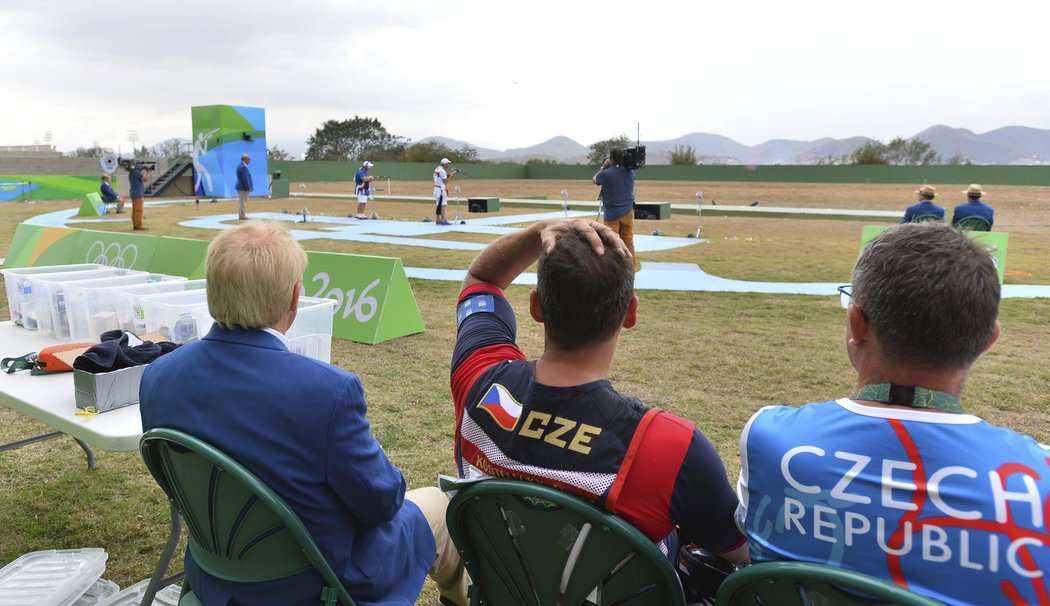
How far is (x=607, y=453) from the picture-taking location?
140 cm

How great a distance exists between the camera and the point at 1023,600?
109cm

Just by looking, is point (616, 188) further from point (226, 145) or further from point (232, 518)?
point (226, 145)

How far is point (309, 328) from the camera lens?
3.11m

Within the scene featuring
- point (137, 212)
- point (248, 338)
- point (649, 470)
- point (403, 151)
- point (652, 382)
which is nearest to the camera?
point (649, 470)

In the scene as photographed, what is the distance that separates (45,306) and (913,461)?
12.0ft

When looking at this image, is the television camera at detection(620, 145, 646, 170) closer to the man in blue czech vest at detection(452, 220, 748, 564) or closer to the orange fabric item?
the orange fabric item

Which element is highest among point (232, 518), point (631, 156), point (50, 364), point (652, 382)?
point (631, 156)

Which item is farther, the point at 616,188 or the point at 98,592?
the point at 616,188

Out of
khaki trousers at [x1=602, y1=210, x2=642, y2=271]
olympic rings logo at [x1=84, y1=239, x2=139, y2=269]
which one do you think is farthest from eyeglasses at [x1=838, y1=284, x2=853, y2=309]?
khaki trousers at [x1=602, y1=210, x2=642, y2=271]

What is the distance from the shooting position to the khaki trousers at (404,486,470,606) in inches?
87.1

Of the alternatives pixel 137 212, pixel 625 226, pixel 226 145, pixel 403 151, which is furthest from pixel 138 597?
pixel 403 151

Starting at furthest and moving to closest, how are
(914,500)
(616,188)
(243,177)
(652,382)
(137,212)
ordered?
(243,177), (137,212), (616,188), (652,382), (914,500)

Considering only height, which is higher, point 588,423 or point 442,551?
point 588,423

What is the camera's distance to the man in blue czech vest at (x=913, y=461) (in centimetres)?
110
